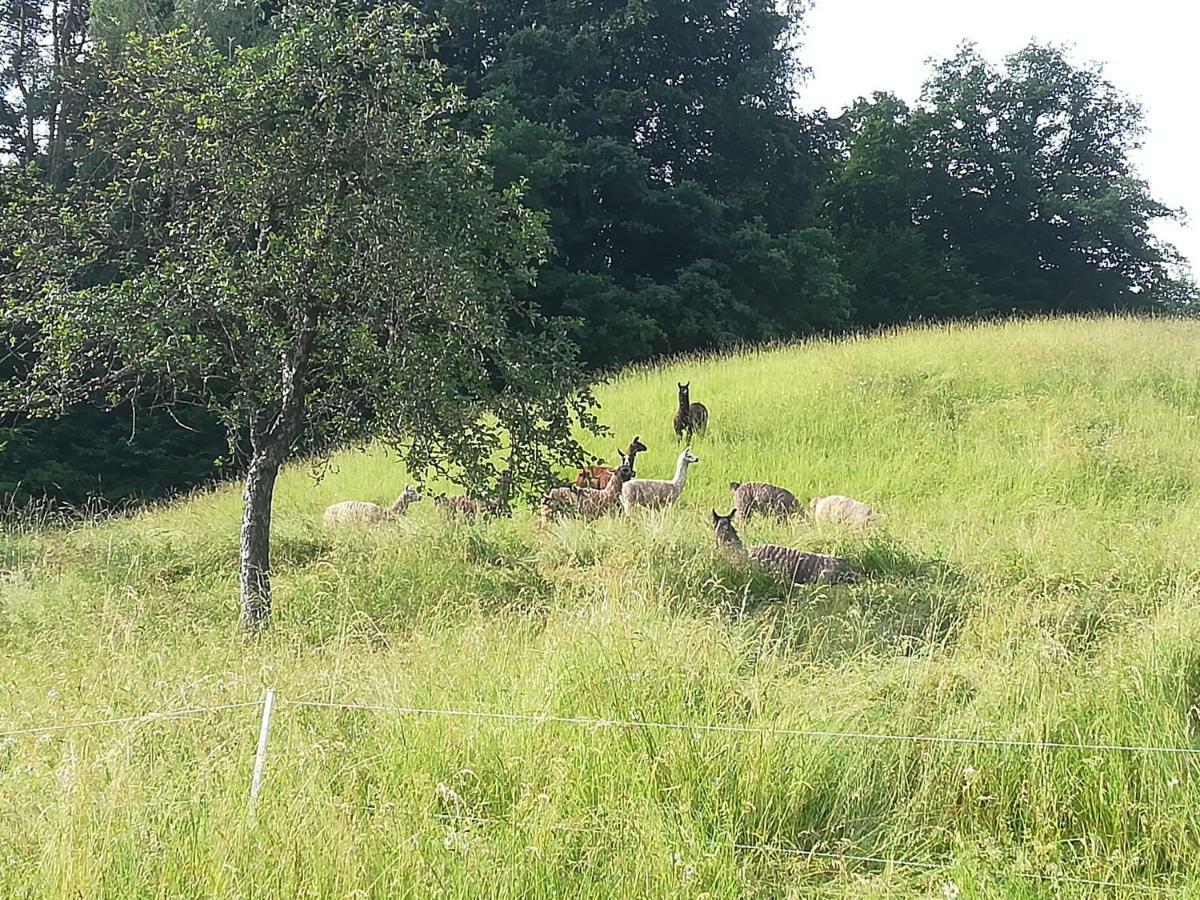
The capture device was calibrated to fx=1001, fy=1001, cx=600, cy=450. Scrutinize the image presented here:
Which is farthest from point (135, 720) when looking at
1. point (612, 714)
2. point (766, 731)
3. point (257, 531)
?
point (257, 531)

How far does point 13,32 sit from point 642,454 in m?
19.4

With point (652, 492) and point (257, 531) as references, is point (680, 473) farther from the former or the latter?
point (257, 531)

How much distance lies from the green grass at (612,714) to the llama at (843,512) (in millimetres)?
597

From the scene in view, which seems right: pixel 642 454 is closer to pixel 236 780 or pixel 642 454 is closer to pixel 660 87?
pixel 236 780

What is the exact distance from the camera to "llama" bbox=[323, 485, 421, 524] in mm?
11357

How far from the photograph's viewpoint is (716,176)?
33.9 meters

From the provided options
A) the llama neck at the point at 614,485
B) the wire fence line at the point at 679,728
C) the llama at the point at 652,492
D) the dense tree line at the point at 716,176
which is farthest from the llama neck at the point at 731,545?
the dense tree line at the point at 716,176

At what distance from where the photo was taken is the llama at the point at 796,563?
8203mm

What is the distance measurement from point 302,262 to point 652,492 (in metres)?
5.30

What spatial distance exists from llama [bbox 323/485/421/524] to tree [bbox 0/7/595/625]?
2.89 metres

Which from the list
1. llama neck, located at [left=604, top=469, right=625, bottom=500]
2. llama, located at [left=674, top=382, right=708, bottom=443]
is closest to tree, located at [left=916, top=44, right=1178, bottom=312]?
llama, located at [left=674, top=382, right=708, bottom=443]

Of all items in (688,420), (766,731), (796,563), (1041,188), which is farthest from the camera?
(1041,188)

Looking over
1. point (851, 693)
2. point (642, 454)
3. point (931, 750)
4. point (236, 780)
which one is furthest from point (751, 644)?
point (642, 454)

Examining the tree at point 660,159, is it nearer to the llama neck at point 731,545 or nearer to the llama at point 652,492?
the llama at point 652,492
